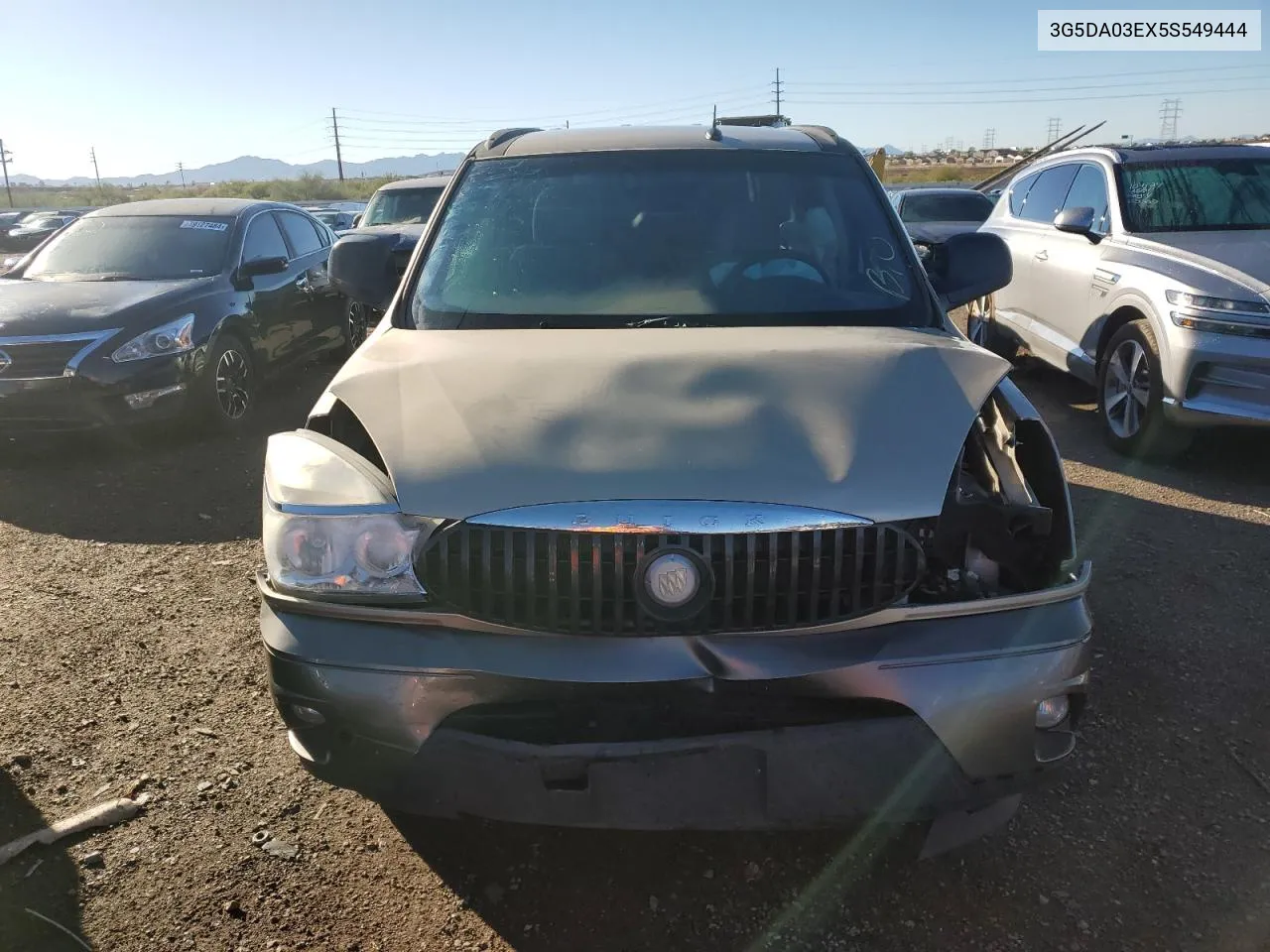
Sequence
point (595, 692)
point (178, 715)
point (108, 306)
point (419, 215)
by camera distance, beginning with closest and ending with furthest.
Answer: point (595, 692) < point (178, 715) < point (108, 306) < point (419, 215)

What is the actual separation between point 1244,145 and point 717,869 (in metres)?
6.60

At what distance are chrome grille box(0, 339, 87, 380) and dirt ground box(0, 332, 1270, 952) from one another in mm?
2248

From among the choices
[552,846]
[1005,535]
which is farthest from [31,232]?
[1005,535]

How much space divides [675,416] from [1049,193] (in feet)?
20.9

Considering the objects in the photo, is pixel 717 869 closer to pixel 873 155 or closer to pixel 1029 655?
pixel 1029 655

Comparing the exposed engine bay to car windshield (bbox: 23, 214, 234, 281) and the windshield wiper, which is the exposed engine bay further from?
car windshield (bbox: 23, 214, 234, 281)

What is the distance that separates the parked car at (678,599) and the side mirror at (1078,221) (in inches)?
172

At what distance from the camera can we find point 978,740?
1946mm

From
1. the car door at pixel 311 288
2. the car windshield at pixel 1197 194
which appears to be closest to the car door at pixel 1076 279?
the car windshield at pixel 1197 194

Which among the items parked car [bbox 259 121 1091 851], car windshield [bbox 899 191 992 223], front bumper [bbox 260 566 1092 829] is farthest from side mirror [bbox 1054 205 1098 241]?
car windshield [bbox 899 191 992 223]

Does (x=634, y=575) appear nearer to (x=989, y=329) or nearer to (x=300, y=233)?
(x=989, y=329)

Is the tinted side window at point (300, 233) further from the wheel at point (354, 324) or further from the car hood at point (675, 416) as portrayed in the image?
the car hood at point (675, 416)

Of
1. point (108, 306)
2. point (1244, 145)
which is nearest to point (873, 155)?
point (1244, 145)

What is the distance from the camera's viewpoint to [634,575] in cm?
193
